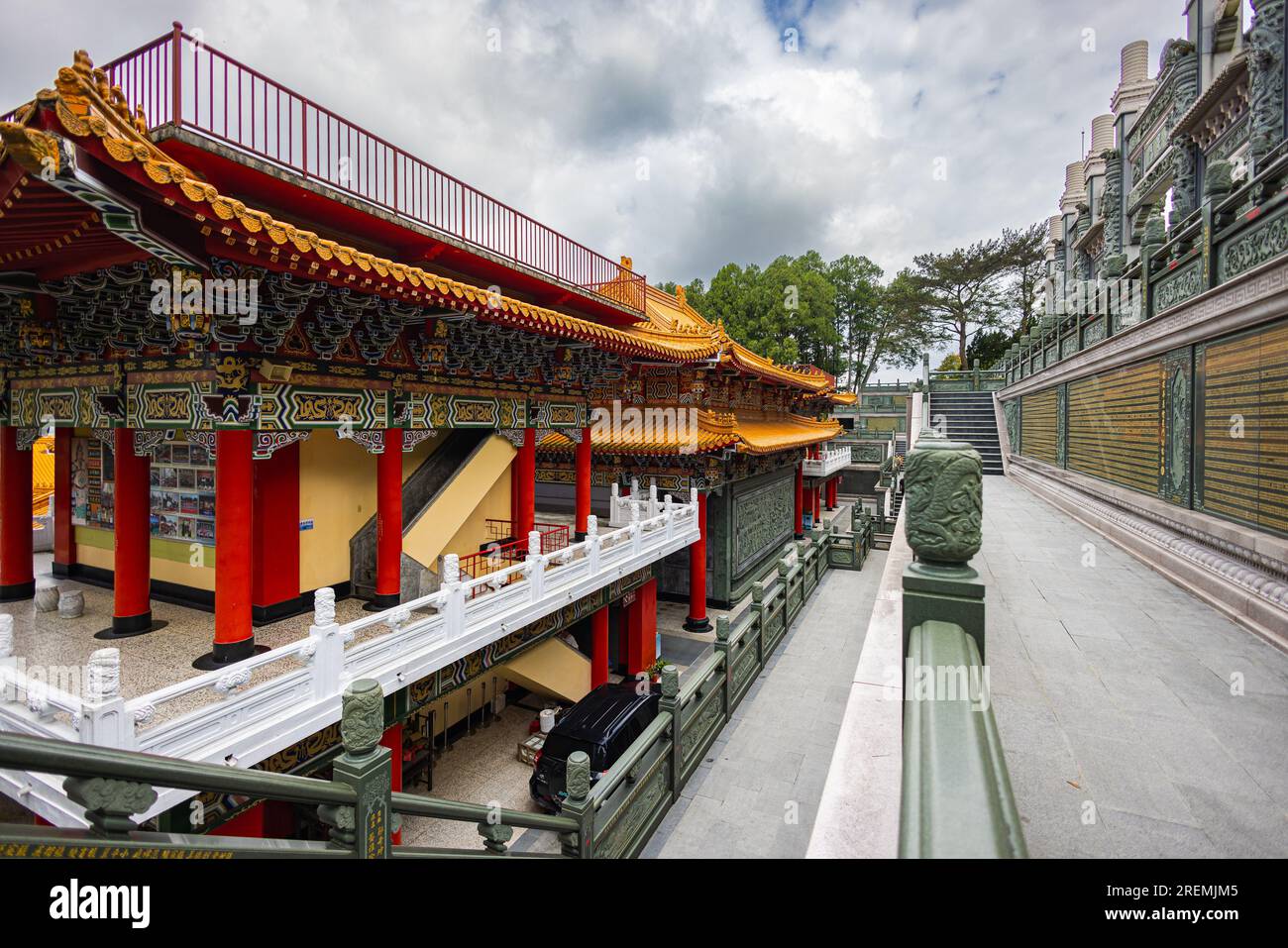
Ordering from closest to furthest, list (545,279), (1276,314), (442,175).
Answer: (1276,314)
(442,175)
(545,279)

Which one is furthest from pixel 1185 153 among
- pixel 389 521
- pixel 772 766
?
pixel 389 521

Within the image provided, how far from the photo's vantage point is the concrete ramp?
934 cm

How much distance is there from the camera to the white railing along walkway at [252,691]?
3.85 m

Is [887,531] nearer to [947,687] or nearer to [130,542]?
[130,542]

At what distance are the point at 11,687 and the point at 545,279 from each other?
7058 mm

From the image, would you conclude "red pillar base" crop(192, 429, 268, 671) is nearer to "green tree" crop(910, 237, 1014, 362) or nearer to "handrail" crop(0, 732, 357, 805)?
"handrail" crop(0, 732, 357, 805)

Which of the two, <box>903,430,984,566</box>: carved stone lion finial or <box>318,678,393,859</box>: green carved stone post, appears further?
<box>318,678,393,859</box>: green carved stone post

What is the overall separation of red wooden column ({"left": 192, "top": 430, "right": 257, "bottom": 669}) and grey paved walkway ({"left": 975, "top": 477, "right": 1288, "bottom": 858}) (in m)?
6.09

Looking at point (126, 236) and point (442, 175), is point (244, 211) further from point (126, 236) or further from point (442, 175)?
point (442, 175)

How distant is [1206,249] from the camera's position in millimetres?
6621

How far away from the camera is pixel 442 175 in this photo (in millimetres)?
7051

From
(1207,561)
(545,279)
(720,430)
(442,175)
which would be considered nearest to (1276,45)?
(1207,561)

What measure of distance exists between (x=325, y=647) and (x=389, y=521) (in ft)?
7.56

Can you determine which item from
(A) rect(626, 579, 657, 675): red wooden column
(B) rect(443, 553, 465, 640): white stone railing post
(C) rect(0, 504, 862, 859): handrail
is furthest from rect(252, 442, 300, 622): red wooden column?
(A) rect(626, 579, 657, 675): red wooden column
